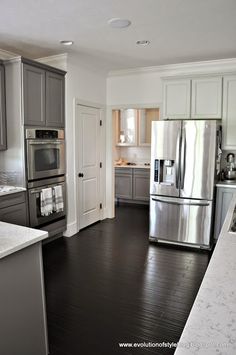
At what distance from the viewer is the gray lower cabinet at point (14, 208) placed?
10.8 feet

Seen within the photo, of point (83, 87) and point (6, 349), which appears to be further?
point (83, 87)

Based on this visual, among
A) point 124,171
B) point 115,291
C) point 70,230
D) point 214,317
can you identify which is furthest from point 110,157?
point 214,317

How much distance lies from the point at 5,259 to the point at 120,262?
2.16m

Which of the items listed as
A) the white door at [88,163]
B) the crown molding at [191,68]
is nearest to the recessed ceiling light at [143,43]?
the crown molding at [191,68]

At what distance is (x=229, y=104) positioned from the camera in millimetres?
4117

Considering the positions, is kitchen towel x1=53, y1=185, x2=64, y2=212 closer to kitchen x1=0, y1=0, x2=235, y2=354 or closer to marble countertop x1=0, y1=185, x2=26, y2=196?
kitchen x1=0, y1=0, x2=235, y2=354

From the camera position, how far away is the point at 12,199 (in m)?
3.42

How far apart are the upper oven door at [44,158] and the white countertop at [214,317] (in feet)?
8.98

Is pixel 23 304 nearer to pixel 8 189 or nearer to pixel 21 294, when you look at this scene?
pixel 21 294

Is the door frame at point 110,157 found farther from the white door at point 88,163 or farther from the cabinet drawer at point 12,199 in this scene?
the cabinet drawer at point 12,199

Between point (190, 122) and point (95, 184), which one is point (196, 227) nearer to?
point (190, 122)

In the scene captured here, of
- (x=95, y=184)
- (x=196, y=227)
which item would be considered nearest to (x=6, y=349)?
(x=196, y=227)

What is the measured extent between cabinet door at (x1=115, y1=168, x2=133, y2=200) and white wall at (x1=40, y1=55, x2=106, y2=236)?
2.15 metres

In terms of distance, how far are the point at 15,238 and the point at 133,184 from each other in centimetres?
486
